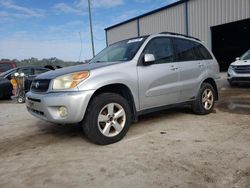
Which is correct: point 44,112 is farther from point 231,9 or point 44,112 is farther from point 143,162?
point 231,9

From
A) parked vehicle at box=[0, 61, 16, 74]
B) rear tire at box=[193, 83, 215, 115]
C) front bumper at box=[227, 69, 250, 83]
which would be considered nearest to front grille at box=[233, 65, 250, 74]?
front bumper at box=[227, 69, 250, 83]

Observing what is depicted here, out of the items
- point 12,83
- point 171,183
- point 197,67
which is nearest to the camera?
point 171,183

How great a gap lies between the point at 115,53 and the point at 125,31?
19.4 meters

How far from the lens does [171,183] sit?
122 inches

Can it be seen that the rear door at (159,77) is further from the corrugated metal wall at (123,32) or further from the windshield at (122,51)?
the corrugated metal wall at (123,32)

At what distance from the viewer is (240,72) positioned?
11.3 meters

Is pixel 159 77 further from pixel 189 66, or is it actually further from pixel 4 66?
pixel 4 66

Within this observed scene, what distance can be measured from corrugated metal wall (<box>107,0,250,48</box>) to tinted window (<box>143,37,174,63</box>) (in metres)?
11.1

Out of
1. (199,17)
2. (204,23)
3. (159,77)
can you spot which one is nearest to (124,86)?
(159,77)

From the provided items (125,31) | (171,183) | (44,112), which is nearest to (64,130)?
(44,112)

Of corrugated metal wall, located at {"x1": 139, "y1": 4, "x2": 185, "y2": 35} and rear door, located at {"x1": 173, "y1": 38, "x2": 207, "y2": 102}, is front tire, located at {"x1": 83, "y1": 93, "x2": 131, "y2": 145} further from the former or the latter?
corrugated metal wall, located at {"x1": 139, "y1": 4, "x2": 185, "y2": 35}

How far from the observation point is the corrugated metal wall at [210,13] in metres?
15.0

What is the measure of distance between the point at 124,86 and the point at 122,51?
3.26ft

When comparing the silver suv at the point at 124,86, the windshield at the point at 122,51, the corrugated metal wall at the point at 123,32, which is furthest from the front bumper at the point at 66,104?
the corrugated metal wall at the point at 123,32
